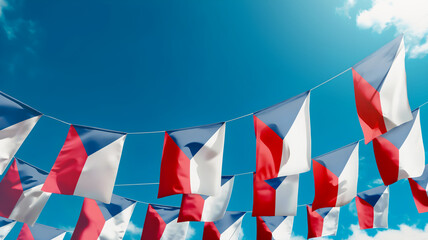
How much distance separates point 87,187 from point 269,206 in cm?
430

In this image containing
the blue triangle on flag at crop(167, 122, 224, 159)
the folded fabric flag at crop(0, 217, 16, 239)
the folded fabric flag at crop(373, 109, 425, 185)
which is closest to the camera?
the folded fabric flag at crop(373, 109, 425, 185)

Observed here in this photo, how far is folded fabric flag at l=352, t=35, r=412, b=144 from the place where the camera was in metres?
4.93

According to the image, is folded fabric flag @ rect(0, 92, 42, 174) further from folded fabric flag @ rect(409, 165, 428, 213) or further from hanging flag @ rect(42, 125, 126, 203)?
folded fabric flag @ rect(409, 165, 428, 213)

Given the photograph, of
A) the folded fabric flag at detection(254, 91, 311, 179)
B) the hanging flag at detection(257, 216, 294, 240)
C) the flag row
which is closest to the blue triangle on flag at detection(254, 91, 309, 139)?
the folded fabric flag at detection(254, 91, 311, 179)

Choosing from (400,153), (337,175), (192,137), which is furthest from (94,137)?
(400,153)

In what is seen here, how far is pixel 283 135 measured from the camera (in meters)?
5.79

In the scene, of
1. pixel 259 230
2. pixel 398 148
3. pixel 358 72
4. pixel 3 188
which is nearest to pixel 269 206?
pixel 259 230

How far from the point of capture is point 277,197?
7.21 m

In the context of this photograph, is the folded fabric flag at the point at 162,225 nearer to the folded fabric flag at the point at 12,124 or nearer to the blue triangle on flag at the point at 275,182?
the blue triangle on flag at the point at 275,182

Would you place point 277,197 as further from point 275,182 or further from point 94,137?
point 94,137

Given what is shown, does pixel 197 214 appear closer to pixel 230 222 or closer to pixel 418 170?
pixel 230 222

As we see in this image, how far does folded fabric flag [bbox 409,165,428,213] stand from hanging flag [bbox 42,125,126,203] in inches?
323

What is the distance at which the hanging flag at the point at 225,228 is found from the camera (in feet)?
30.8

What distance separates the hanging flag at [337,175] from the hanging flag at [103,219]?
18.2 ft
